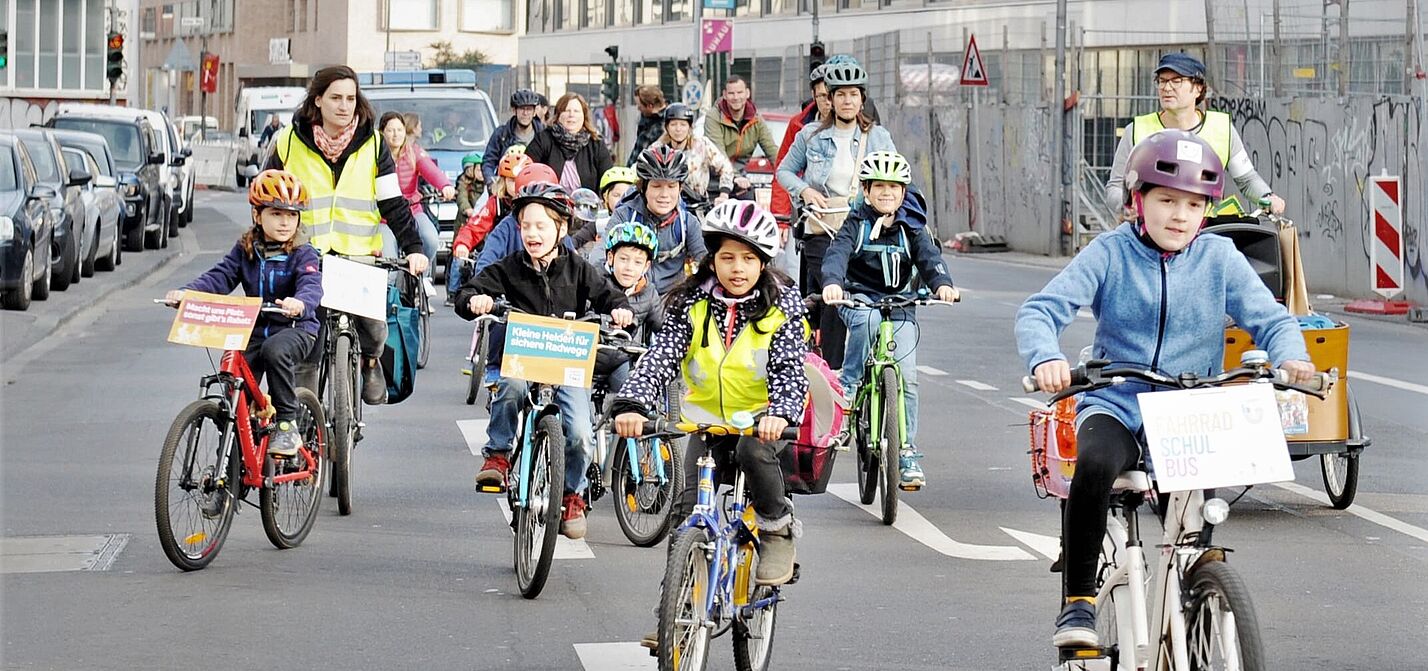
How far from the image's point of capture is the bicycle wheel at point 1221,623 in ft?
15.9

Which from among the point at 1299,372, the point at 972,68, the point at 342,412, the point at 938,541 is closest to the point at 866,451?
the point at 938,541

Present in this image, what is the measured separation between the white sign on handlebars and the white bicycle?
3 cm

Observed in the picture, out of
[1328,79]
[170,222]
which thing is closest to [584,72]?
[170,222]

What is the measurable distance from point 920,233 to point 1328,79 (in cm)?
1606

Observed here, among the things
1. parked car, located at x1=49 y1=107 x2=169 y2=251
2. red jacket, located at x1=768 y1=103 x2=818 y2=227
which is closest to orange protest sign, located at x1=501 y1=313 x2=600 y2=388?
red jacket, located at x1=768 y1=103 x2=818 y2=227

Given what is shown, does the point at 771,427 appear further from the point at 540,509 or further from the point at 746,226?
the point at 540,509

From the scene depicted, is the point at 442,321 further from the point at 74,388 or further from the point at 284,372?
the point at 284,372

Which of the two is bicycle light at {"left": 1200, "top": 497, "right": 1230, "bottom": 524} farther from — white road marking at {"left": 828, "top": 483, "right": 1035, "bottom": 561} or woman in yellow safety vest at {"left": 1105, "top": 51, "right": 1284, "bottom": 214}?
woman in yellow safety vest at {"left": 1105, "top": 51, "right": 1284, "bottom": 214}

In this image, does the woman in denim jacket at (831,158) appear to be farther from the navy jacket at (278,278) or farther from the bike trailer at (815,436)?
the bike trailer at (815,436)

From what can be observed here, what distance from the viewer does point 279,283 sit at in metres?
9.06

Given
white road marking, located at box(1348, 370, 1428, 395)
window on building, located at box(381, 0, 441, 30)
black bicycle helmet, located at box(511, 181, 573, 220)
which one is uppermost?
window on building, located at box(381, 0, 441, 30)

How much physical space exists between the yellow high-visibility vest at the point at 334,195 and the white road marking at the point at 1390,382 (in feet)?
25.4

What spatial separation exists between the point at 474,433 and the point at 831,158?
2584mm

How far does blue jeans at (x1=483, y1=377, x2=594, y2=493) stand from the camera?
8.34 metres
